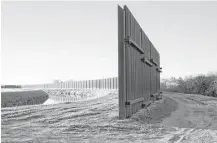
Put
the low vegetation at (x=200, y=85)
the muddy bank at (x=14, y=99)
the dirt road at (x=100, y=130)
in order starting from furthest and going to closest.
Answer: the low vegetation at (x=200, y=85), the muddy bank at (x=14, y=99), the dirt road at (x=100, y=130)

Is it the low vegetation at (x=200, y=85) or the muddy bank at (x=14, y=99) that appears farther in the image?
the low vegetation at (x=200, y=85)

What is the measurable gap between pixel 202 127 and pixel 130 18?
4.11 meters

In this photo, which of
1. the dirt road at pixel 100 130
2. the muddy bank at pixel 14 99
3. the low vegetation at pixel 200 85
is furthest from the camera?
the low vegetation at pixel 200 85

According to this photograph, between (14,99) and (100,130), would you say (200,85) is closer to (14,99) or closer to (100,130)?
(14,99)

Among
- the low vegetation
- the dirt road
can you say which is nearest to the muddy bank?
the dirt road

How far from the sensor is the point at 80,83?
46.4 metres

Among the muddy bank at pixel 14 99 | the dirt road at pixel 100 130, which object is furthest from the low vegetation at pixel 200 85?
the dirt road at pixel 100 130

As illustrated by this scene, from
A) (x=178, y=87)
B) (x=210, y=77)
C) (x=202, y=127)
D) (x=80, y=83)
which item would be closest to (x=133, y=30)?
(x=202, y=127)

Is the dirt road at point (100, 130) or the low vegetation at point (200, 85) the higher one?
the low vegetation at point (200, 85)

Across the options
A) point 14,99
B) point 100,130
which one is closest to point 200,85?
point 14,99

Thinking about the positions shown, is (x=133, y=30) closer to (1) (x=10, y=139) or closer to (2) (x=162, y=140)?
(2) (x=162, y=140)

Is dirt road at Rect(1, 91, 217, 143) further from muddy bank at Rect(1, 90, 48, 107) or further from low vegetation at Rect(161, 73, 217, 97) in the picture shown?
low vegetation at Rect(161, 73, 217, 97)

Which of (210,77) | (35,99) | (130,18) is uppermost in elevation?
(130,18)

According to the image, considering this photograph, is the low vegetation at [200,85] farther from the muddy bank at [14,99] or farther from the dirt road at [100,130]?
the dirt road at [100,130]
